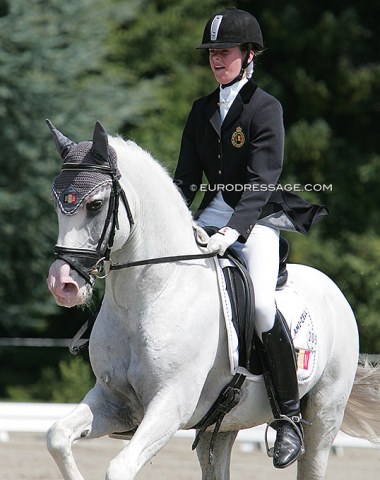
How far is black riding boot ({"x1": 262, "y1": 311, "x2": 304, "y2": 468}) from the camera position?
16.8 ft

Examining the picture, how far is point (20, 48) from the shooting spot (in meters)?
13.2

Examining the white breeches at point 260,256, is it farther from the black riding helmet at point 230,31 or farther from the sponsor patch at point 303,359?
the black riding helmet at point 230,31

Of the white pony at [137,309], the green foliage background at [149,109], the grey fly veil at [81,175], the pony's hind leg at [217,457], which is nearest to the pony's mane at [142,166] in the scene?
the white pony at [137,309]

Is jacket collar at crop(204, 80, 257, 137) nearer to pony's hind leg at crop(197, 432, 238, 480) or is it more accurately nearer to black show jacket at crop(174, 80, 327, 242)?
black show jacket at crop(174, 80, 327, 242)

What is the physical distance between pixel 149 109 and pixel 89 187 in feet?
35.1

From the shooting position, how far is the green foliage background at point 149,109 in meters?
13.2

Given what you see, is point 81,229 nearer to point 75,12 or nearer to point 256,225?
point 256,225

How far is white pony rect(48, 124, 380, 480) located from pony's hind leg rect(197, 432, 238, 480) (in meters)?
0.36

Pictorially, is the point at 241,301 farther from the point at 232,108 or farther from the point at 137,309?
the point at 232,108

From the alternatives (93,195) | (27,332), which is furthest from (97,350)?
(27,332)

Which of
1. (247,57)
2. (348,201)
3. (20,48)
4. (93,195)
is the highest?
(247,57)

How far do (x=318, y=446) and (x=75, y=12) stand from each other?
8735 millimetres

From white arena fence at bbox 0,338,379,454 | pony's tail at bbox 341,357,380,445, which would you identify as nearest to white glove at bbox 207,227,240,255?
pony's tail at bbox 341,357,380,445

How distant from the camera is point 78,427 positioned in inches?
178
